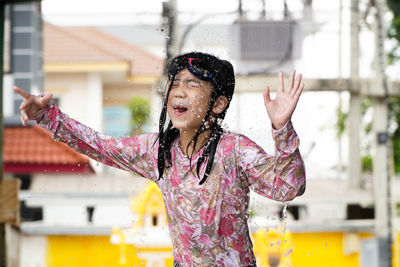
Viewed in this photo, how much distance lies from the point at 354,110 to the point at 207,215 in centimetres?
393

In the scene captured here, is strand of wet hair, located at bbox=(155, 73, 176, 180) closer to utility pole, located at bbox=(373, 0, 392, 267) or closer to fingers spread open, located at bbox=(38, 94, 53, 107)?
fingers spread open, located at bbox=(38, 94, 53, 107)

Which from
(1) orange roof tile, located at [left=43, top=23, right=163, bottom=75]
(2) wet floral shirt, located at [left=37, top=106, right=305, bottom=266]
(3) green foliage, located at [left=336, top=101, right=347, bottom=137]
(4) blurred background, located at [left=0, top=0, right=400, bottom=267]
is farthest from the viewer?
(1) orange roof tile, located at [left=43, top=23, right=163, bottom=75]

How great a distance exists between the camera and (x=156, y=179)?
1.88m

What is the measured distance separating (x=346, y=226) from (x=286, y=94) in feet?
11.5

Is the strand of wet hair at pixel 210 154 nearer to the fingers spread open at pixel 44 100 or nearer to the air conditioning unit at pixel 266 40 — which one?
the fingers spread open at pixel 44 100

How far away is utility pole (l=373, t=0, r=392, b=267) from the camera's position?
493 centimetres

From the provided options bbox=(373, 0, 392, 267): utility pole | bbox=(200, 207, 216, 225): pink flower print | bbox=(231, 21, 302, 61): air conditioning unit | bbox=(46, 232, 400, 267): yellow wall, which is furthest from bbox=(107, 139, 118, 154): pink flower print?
bbox=(373, 0, 392, 267): utility pole

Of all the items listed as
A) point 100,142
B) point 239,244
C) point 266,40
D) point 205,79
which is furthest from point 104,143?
point 266,40

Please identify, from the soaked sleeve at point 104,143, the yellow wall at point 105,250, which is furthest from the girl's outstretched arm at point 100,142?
the yellow wall at point 105,250

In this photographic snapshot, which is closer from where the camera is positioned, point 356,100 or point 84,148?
point 84,148

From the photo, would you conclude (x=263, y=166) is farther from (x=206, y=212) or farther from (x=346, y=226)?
(x=346, y=226)

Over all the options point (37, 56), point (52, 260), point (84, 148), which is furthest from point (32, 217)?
point (84, 148)

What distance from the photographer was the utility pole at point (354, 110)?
511 cm

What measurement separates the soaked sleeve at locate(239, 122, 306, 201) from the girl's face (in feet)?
0.53
